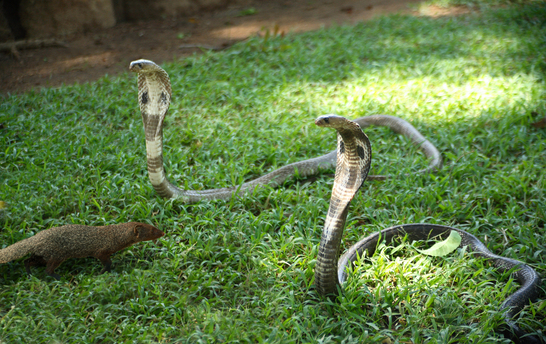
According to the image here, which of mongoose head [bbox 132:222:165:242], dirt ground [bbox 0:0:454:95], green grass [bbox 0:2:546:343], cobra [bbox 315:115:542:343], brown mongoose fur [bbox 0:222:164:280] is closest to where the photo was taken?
cobra [bbox 315:115:542:343]

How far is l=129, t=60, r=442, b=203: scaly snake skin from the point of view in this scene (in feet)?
8.98

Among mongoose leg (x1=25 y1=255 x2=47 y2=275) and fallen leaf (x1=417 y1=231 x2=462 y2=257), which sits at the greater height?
mongoose leg (x1=25 y1=255 x2=47 y2=275)

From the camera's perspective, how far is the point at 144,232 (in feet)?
8.27

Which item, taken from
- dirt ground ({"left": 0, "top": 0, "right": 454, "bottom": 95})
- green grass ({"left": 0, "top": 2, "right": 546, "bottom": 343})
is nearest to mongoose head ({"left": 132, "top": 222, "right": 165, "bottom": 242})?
green grass ({"left": 0, "top": 2, "right": 546, "bottom": 343})

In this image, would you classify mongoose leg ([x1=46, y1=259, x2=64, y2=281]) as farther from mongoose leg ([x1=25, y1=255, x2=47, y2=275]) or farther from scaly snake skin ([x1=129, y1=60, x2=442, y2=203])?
scaly snake skin ([x1=129, y1=60, x2=442, y2=203])

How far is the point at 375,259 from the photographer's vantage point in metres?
2.58

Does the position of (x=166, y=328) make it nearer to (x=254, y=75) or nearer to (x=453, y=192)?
(x=453, y=192)

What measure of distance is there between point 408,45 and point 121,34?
15.1ft

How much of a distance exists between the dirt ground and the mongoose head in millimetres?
3385

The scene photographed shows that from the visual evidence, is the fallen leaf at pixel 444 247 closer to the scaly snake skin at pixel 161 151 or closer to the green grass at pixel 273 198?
the green grass at pixel 273 198

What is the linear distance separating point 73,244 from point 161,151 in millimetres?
802

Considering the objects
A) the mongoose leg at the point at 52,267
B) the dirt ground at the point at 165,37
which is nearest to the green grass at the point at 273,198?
the mongoose leg at the point at 52,267

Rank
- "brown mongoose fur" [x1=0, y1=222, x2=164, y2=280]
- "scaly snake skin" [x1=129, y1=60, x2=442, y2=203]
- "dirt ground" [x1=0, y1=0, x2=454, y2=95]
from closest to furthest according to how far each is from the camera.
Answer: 1. "brown mongoose fur" [x1=0, y1=222, x2=164, y2=280]
2. "scaly snake skin" [x1=129, y1=60, x2=442, y2=203]
3. "dirt ground" [x1=0, y1=0, x2=454, y2=95]

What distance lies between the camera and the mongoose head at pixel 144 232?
A: 2502 millimetres
